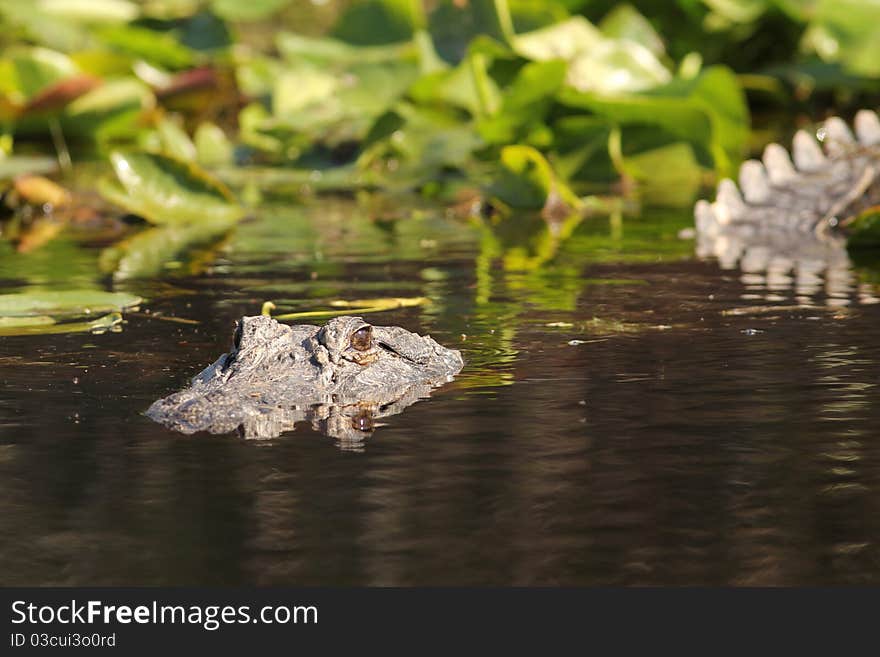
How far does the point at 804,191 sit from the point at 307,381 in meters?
4.75

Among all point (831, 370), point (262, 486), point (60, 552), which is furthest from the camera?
point (831, 370)

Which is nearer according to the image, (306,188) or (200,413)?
(200,413)

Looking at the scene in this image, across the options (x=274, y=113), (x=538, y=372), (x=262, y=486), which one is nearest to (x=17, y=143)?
(x=274, y=113)

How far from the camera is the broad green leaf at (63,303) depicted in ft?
22.5

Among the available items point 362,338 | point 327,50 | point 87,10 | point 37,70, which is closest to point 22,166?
point 37,70

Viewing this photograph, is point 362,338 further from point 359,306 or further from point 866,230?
point 866,230

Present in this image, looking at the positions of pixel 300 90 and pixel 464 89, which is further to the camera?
pixel 300 90

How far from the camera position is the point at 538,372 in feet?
18.7

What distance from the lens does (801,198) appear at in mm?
9297

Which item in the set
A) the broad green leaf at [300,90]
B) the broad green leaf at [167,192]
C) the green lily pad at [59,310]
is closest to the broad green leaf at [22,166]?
the broad green leaf at [167,192]

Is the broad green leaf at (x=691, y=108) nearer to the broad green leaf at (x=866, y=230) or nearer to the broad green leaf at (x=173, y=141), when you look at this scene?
the broad green leaf at (x=866, y=230)

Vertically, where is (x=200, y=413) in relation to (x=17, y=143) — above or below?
below

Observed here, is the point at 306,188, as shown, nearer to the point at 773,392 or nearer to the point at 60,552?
the point at 773,392

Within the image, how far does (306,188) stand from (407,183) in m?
0.96
